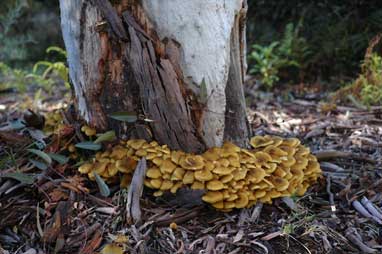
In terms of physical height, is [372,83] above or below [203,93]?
below

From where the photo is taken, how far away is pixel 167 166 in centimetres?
241

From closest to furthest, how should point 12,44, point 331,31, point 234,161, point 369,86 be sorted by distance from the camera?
point 234,161
point 369,86
point 331,31
point 12,44

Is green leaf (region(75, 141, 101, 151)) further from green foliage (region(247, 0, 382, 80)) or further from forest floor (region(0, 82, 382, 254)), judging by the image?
green foliage (region(247, 0, 382, 80))

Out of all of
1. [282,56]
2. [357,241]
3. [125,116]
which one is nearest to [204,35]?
[125,116]

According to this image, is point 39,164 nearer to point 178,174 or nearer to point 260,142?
point 178,174

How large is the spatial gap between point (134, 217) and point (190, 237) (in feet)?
1.02

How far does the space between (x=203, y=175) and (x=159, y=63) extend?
659 millimetres

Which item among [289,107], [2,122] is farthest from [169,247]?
[289,107]

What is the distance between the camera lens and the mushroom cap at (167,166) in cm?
240

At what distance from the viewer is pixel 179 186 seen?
2.43 m

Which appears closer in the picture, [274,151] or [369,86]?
[274,151]

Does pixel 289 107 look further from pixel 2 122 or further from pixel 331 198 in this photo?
pixel 2 122

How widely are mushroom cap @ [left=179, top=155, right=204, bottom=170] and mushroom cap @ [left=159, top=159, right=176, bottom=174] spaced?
5 cm

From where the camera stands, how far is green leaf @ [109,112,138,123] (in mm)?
2510
